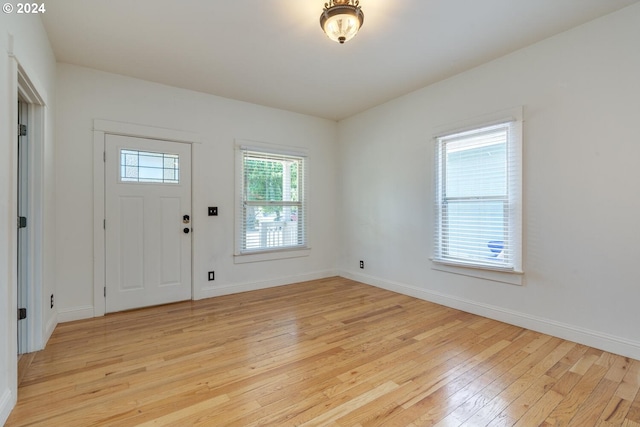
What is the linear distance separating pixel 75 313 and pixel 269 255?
227 centimetres

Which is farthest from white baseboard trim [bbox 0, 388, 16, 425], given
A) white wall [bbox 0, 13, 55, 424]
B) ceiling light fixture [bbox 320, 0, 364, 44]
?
ceiling light fixture [bbox 320, 0, 364, 44]

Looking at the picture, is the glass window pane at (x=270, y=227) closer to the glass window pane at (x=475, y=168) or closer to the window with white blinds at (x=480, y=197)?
the window with white blinds at (x=480, y=197)

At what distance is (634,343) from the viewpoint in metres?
2.36

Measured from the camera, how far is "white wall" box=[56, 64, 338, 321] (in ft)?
10.4

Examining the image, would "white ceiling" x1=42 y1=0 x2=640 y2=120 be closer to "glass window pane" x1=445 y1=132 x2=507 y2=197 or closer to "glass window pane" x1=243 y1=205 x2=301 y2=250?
"glass window pane" x1=445 y1=132 x2=507 y2=197

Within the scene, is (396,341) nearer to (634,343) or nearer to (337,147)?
(634,343)

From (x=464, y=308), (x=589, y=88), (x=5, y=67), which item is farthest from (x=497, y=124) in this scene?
(x=5, y=67)

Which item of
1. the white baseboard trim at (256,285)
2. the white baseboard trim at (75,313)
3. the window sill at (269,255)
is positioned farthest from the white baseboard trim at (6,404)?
the window sill at (269,255)

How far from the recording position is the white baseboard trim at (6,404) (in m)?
1.62

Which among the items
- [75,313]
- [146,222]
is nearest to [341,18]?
[146,222]

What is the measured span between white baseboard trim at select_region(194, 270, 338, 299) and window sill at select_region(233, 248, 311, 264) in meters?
0.31

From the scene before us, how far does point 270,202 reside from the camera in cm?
454

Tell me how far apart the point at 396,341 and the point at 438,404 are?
2.78ft

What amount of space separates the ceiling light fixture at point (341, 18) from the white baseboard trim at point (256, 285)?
325cm
